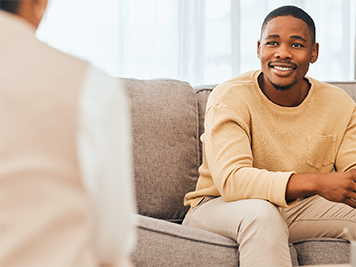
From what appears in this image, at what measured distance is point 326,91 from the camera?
176cm

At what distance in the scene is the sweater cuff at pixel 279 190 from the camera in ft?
4.41

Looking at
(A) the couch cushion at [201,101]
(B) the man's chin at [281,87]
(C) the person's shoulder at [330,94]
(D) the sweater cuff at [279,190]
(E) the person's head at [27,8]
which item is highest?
(E) the person's head at [27,8]

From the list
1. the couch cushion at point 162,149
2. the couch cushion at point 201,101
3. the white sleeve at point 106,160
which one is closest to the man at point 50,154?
the white sleeve at point 106,160

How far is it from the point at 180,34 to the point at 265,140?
125cm

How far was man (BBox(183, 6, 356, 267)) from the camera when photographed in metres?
1.36

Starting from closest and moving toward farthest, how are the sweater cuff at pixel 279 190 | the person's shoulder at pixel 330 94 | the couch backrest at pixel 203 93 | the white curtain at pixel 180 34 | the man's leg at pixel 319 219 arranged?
the sweater cuff at pixel 279 190, the man's leg at pixel 319 219, the person's shoulder at pixel 330 94, the couch backrest at pixel 203 93, the white curtain at pixel 180 34

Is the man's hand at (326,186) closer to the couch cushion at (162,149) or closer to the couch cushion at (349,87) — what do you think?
the couch cushion at (162,149)

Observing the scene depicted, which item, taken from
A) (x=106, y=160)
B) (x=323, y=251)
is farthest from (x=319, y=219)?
(x=106, y=160)

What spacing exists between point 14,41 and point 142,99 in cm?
133

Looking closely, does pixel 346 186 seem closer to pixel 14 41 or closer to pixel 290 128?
pixel 290 128

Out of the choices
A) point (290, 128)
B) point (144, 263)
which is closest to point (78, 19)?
point (290, 128)

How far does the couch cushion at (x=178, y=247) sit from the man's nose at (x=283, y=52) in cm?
71

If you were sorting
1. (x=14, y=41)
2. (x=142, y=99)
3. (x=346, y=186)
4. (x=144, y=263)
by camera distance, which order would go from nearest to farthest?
(x=14, y=41), (x=144, y=263), (x=346, y=186), (x=142, y=99)

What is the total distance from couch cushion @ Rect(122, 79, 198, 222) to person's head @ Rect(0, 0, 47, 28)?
1.21 m
